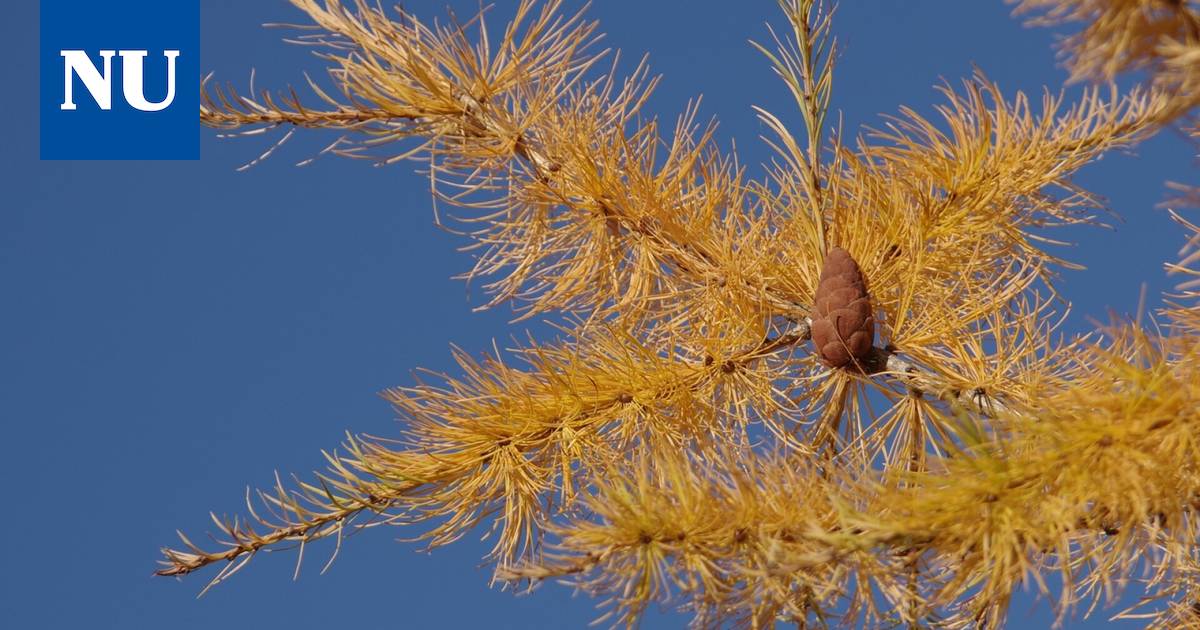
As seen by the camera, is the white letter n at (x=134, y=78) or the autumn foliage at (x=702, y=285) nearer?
the autumn foliage at (x=702, y=285)

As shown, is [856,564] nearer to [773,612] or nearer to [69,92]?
[773,612]

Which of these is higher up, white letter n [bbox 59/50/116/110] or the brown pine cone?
white letter n [bbox 59/50/116/110]

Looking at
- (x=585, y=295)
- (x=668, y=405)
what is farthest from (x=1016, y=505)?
(x=585, y=295)

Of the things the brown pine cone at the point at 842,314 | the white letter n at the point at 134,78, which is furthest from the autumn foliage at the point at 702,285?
the white letter n at the point at 134,78

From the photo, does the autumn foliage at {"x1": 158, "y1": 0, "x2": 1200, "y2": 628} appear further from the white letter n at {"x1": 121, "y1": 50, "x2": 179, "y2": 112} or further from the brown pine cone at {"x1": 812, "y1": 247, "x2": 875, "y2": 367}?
the white letter n at {"x1": 121, "y1": 50, "x2": 179, "y2": 112}

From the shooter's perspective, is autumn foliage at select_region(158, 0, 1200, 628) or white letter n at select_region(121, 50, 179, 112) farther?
white letter n at select_region(121, 50, 179, 112)

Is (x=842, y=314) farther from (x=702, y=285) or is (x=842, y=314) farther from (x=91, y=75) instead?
(x=91, y=75)

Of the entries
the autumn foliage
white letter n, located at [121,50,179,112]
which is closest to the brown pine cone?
the autumn foliage

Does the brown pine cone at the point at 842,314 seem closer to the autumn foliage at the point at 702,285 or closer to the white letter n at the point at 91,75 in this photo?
the autumn foliage at the point at 702,285
